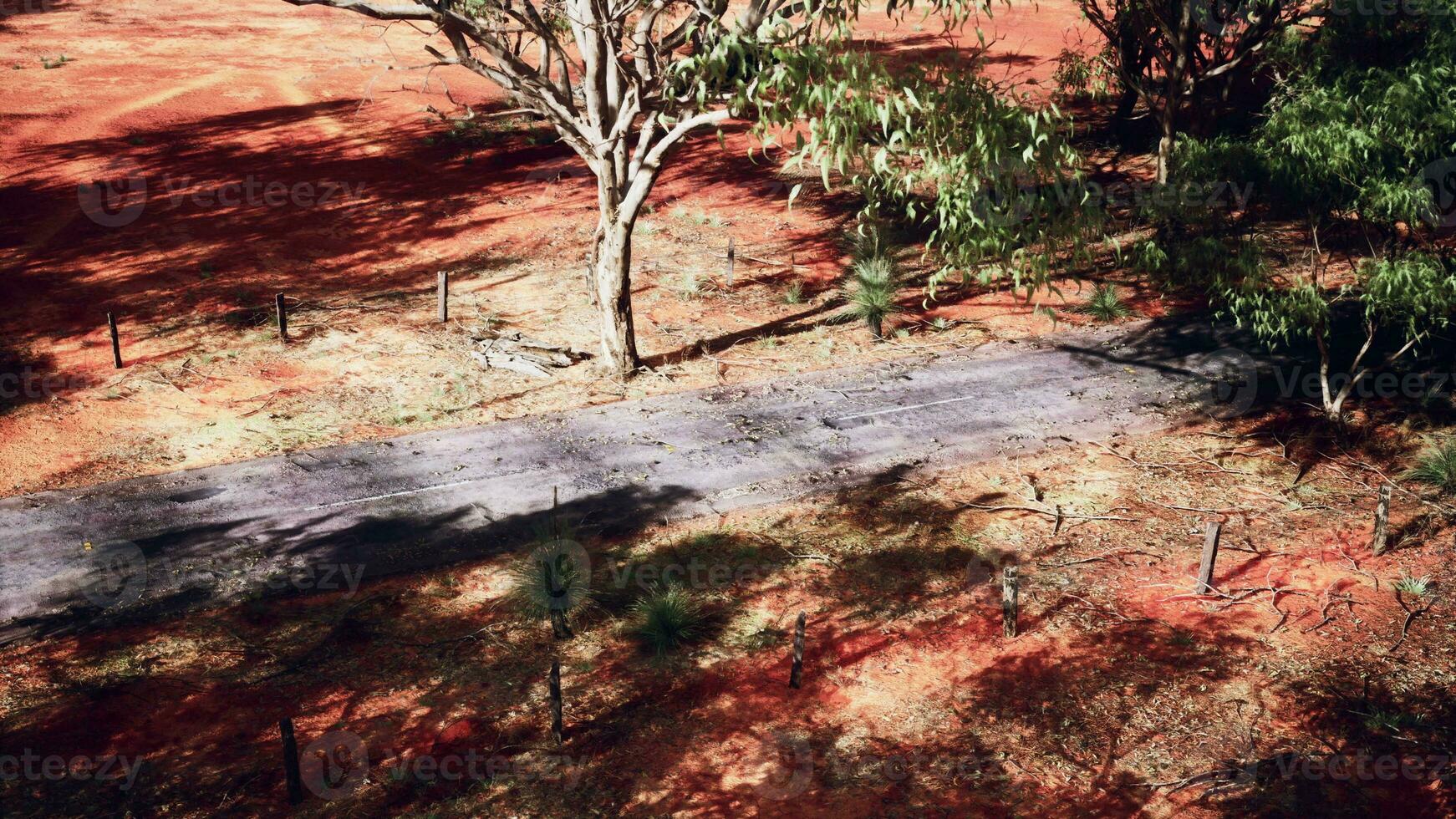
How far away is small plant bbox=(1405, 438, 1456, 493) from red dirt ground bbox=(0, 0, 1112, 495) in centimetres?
696

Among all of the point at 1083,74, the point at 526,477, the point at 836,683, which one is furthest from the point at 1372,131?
the point at 1083,74

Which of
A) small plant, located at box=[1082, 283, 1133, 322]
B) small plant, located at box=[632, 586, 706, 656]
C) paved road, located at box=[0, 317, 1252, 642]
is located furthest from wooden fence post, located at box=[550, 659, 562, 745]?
small plant, located at box=[1082, 283, 1133, 322]

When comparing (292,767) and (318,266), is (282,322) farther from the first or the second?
(292,767)

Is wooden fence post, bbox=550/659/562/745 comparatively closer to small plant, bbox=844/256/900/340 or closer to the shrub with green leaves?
the shrub with green leaves

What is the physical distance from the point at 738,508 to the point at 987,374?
638 cm

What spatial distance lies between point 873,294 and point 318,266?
476 inches

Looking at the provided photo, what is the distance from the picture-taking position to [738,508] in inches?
588

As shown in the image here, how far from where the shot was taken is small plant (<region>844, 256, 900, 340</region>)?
68.1 feet

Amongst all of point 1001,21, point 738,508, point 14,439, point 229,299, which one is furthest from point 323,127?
point 1001,21

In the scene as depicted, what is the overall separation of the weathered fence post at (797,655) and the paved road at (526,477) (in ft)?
11.6

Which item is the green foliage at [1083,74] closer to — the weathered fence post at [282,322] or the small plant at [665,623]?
the weathered fence post at [282,322]

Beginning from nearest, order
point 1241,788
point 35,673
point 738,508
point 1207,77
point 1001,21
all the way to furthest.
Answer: point 1241,788 → point 35,673 → point 738,508 → point 1207,77 → point 1001,21

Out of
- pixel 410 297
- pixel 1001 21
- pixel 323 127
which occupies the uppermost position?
pixel 1001 21

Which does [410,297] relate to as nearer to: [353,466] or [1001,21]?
[353,466]
